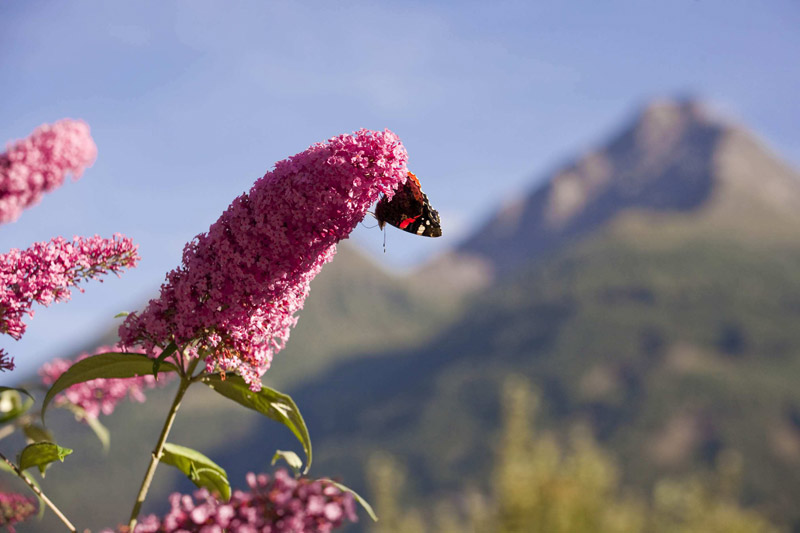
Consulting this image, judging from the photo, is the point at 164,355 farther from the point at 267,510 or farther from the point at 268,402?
the point at 267,510

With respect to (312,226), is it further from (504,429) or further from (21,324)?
(504,429)

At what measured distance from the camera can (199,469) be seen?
346 centimetres

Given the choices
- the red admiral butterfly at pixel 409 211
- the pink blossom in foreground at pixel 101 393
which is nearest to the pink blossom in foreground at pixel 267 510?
the red admiral butterfly at pixel 409 211

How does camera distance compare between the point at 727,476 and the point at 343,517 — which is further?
the point at 727,476

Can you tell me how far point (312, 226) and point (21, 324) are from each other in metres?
1.34

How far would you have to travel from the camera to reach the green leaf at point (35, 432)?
452cm

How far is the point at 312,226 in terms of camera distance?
3.51m

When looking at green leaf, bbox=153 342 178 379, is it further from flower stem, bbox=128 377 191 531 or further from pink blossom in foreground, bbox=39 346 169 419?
pink blossom in foreground, bbox=39 346 169 419

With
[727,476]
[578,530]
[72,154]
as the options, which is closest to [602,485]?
[578,530]

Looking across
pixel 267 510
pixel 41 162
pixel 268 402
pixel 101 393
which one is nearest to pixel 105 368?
pixel 268 402

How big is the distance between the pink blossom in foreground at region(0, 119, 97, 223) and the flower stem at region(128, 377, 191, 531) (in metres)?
2.25

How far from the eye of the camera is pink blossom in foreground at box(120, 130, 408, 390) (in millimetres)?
3404

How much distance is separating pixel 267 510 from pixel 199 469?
0.56 metres

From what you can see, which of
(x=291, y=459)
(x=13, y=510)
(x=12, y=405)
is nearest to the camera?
(x=291, y=459)
